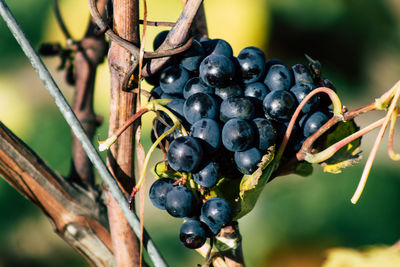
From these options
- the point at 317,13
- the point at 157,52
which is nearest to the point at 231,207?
the point at 157,52

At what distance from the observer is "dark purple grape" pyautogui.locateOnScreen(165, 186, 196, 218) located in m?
0.41

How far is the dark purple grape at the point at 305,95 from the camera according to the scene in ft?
1.46

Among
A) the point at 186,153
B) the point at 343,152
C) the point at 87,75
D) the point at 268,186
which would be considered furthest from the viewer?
the point at 268,186

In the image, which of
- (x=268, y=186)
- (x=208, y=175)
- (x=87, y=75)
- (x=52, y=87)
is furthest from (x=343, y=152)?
(x=268, y=186)

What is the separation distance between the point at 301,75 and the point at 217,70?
0.11 metres

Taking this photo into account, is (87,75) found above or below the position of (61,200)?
above

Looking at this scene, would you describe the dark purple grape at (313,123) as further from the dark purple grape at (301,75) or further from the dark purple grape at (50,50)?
the dark purple grape at (50,50)

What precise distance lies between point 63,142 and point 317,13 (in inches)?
56.6

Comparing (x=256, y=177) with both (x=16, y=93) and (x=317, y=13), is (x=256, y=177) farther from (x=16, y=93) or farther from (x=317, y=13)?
(x=317, y=13)

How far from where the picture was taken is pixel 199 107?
16.4 inches

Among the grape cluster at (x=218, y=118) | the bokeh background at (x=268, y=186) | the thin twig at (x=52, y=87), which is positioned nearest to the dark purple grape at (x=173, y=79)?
the grape cluster at (x=218, y=118)

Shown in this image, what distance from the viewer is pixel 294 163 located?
47 cm

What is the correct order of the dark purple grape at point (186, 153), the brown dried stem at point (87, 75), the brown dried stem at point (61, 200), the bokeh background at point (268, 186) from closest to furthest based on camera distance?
1. the dark purple grape at point (186, 153)
2. the brown dried stem at point (61, 200)
3. the brown dried stem at point (87, 75)
4. the bokeh background at point (268, 186)

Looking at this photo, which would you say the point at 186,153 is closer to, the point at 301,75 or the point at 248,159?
the point at 248,159
